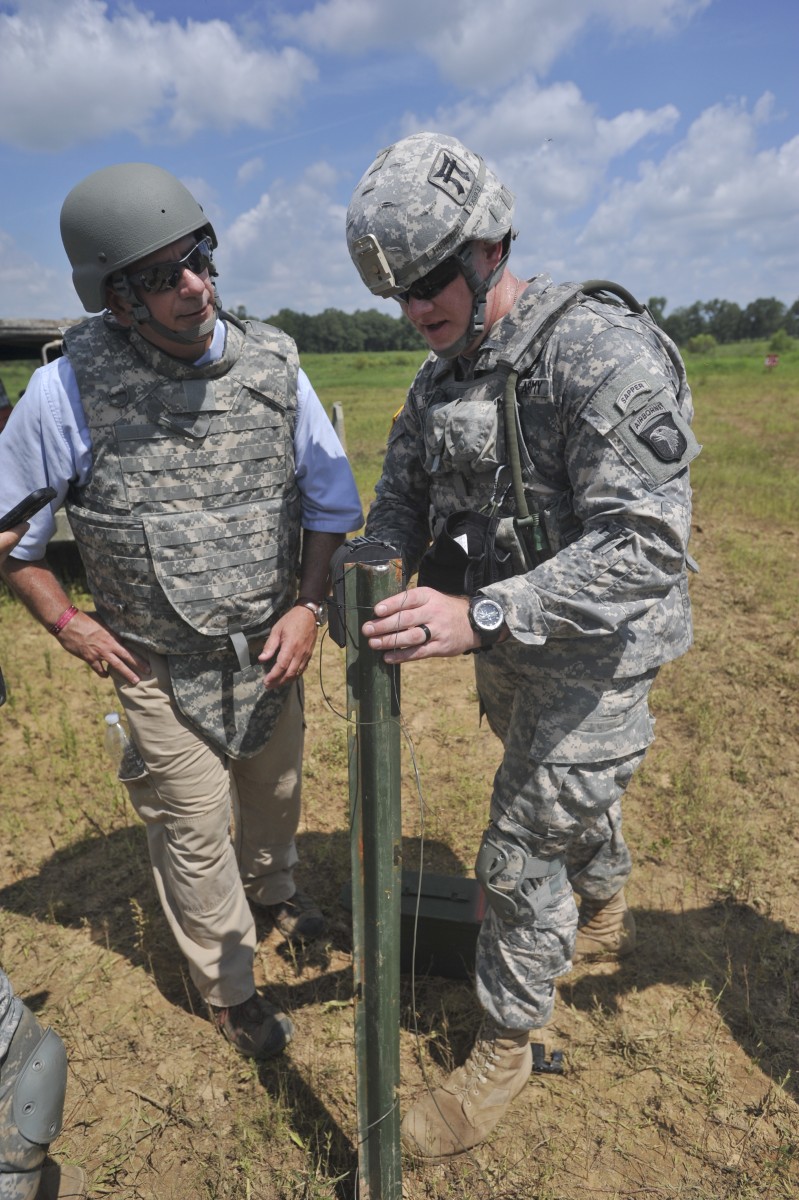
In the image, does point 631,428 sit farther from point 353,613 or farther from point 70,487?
point 70,487

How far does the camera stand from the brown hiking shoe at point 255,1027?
9.34 ft

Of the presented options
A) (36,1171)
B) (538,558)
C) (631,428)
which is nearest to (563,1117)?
(36,1171)

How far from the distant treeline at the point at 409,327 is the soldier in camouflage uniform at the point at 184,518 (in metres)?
41.2

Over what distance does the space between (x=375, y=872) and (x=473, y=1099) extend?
1124 mm

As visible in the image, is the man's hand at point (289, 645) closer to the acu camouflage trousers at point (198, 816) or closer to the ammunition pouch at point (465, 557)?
the acu camouflage trousers at point (198, 816)

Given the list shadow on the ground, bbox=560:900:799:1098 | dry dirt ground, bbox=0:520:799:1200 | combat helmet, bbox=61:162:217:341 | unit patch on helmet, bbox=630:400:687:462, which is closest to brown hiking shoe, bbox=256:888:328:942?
dry dirt ground, bbox=0:520:799:1200

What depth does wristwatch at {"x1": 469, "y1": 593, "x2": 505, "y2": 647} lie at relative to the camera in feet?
6.38

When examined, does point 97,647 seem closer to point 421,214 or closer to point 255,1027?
point 255,1027

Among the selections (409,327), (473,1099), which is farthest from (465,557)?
(409,327)

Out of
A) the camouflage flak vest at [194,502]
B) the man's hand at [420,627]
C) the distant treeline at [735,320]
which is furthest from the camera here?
the distant treeline at [735,320]

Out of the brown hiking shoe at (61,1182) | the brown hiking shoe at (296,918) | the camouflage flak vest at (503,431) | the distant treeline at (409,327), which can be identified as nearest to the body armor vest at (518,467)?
the camouflage flak vest at (503,431)

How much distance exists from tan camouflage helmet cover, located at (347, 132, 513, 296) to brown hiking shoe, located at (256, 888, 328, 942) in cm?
253

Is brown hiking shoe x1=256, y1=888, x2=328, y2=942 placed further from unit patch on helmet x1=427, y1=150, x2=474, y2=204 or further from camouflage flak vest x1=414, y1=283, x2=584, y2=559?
unit patch on helmet x1=427, y1=150, x2=474, y2=204

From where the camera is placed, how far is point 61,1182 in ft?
8.07
